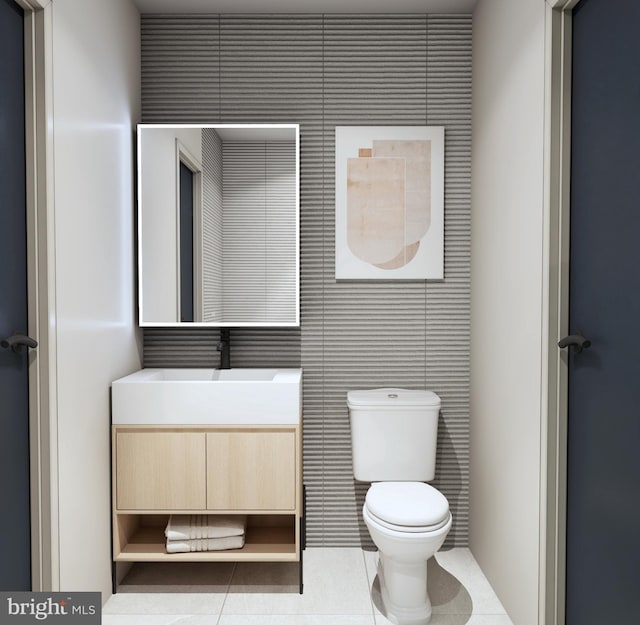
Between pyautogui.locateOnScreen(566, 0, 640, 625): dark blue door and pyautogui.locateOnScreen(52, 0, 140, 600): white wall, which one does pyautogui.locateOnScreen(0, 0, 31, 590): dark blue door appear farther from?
pyautogui.locateOnScreen(566, 0, 640, 625): dark blue door

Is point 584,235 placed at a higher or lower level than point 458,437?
A: higher

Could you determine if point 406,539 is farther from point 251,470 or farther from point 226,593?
point 226,593

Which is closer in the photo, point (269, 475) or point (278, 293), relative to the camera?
point (269, 475)

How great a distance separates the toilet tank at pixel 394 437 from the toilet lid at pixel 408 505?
0.20 m

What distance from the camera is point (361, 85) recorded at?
269cm

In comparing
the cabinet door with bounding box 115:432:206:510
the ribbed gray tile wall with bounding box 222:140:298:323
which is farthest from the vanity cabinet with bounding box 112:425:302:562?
the ribbed gray tile wall with bounding box 222:140:298:323

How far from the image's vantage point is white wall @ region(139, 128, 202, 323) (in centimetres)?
256

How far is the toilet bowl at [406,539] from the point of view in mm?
1975

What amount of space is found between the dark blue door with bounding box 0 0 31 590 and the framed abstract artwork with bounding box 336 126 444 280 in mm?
1416

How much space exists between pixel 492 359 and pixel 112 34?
82.5 inches

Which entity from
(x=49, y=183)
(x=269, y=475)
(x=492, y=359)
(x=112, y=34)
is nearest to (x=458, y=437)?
(x=492, y=359)

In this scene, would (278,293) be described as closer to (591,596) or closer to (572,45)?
(572,45)

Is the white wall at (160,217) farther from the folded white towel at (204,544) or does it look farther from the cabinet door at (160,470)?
the folded white towel at (204,544)
